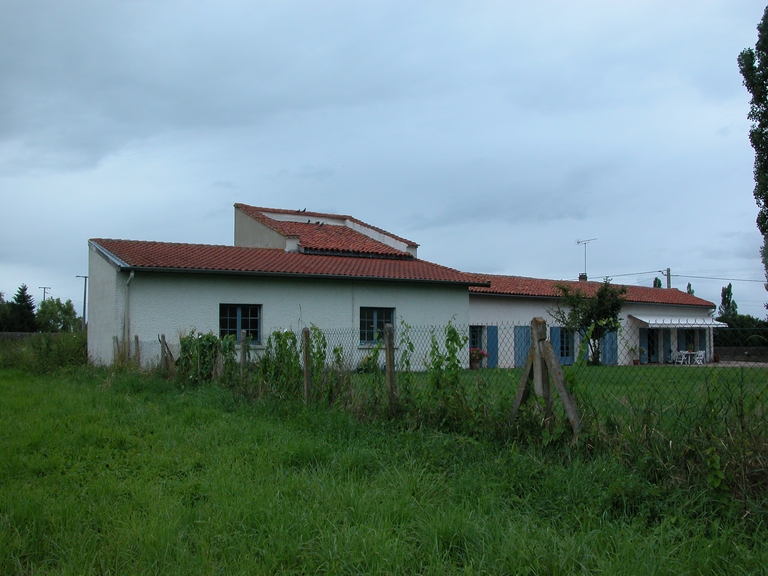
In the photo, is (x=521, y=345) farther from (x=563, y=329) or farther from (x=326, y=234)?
(x=326, y=234)

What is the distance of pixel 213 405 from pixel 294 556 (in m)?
5.93

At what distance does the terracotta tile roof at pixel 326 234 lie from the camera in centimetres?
2366

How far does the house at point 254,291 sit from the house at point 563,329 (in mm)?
3214

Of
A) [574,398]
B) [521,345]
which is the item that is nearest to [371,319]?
[521,345]

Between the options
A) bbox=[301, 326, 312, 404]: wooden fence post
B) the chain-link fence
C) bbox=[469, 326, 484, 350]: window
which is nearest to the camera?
the chain-link fence

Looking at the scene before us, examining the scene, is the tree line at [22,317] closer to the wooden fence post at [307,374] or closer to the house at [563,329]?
the house at [563,329]

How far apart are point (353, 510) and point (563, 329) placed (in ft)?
64.6

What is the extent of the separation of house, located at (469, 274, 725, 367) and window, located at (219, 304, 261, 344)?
7.87 metres

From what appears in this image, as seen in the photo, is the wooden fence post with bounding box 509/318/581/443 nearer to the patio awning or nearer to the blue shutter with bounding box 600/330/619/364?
the blue shutter with bounding box 600/330/619/364

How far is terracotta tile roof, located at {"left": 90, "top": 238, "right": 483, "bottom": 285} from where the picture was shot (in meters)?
17.8

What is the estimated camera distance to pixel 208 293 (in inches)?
721

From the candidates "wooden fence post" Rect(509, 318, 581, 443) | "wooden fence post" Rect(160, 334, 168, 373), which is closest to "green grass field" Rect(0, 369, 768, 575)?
"wooden fence post" Rect(509, 318, 581, 443)

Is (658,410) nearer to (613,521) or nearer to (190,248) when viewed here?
(613,521)

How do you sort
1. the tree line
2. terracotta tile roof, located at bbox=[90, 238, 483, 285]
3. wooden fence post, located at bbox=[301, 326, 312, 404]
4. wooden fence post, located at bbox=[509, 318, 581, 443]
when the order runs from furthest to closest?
the tree line, terracotta tile roof, located at bbox=[90, 238, 483, 285], wooden fence post, located at bbox=[301, 326, 312, 404], wooden fence post, located at bbox=[509, 318, 581, 443]
